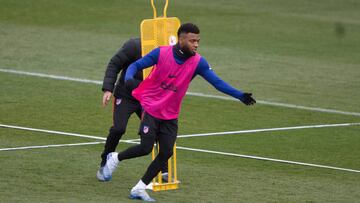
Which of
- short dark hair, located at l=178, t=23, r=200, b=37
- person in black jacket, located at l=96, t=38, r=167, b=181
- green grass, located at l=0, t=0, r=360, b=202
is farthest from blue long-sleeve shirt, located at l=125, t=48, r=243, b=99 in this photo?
green grass, located at l=0, t=0, r=360, b=202

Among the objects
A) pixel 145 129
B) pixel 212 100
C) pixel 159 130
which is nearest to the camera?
pixel 145 129

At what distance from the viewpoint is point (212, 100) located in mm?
20578

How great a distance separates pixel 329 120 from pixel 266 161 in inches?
163

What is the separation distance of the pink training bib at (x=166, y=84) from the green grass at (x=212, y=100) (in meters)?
1.09

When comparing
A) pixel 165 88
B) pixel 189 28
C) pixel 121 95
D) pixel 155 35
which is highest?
pixel 189 28

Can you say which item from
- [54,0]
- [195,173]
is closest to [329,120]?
[195,173]

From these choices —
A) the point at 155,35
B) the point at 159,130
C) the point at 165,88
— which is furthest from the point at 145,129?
the point at 155,35

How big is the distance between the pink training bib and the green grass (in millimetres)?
1094

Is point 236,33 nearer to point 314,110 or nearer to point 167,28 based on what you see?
point 314,110

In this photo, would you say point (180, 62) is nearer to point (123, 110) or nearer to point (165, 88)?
point (165, 88)

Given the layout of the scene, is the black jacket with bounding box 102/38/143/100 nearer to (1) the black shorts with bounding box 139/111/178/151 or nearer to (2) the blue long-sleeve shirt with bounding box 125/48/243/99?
(1) the black shorts with bounding box 139/111/178/151

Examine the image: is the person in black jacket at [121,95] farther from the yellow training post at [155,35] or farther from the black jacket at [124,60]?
the yellow training post at [155,35]

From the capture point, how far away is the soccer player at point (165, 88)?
479 inches

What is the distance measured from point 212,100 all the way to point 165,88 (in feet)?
27.4
